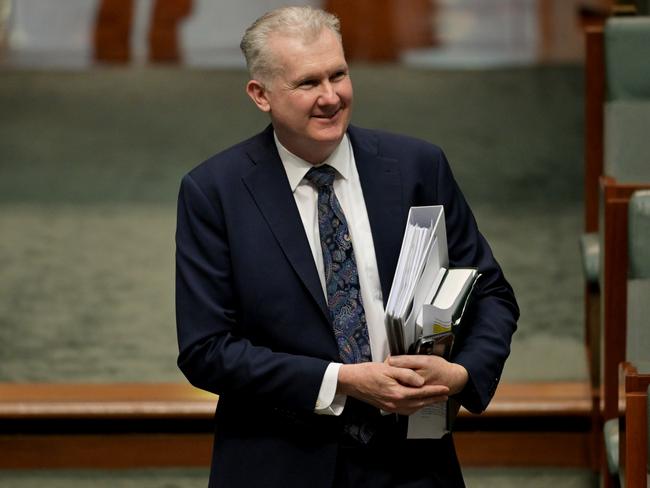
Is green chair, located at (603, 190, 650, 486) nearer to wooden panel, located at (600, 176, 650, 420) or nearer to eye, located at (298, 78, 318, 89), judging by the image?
wooden panel, located at (600, 176, 650, 420)

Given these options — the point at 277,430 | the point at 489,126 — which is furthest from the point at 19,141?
the point at 277,430

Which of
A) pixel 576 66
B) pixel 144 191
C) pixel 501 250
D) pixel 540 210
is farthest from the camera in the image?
pixel 576 66

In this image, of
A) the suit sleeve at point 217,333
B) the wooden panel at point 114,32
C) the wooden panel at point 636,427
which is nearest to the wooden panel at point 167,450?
the wooden panel at point 636,427

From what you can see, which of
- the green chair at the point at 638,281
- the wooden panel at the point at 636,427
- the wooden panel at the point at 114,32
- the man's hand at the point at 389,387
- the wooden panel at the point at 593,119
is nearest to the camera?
the man's hand at the point at 389,387

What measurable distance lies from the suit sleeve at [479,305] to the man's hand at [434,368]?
15 millimetres

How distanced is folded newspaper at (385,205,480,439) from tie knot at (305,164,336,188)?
55 mm

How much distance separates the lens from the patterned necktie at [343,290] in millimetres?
740

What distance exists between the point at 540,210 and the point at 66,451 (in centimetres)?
90

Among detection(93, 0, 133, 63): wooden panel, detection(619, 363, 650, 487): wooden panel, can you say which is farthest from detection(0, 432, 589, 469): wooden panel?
detection(93, 0, 133, 63): wooden panel

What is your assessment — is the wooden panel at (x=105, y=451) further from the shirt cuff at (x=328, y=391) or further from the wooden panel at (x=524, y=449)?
the shirt cuff at (x=328, y=391)

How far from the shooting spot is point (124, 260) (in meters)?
1.79

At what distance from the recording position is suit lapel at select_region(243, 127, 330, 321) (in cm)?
73

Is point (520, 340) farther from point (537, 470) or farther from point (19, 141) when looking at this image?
point (19, 141)

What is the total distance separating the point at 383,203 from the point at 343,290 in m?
0.05
